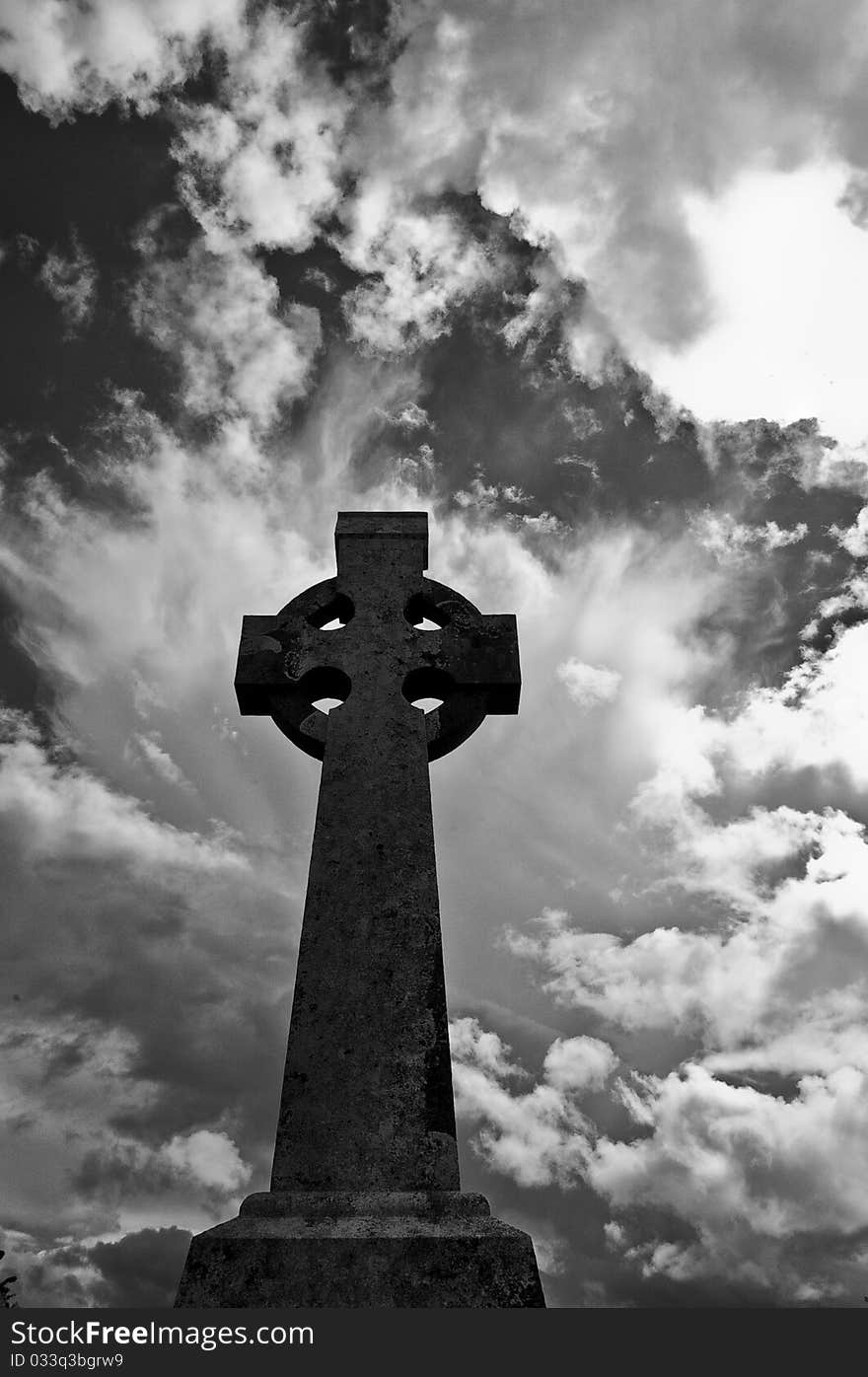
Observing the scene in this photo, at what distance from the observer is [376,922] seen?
190 inches

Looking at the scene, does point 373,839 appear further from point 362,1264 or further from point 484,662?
point 362,1264

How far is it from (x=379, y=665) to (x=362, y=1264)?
10.5ft

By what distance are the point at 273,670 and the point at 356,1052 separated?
8.09ft

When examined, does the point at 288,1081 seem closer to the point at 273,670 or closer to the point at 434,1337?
the point at 434,1337

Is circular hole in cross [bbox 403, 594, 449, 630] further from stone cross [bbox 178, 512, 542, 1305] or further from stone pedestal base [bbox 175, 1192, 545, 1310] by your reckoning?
stone pedestal base [bbox 175, 1192, 545, 1310]

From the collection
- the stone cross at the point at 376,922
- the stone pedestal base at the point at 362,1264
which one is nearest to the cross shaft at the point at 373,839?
the stone cross at the point at 376,922

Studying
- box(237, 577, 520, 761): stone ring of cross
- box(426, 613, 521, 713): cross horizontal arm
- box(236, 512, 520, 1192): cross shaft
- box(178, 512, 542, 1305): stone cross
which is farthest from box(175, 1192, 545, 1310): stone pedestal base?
box(426, 613, 521, 713): cross horizontal arm

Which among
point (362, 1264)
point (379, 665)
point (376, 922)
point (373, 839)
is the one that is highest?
point (379, 665)

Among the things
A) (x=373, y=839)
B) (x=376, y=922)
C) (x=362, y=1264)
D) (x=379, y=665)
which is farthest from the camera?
(x=379, y=665)

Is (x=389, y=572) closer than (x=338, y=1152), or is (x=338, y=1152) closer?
(x=338, y=1152)

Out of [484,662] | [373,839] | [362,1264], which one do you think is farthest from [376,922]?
[484,662]

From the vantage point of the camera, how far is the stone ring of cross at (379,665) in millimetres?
5809

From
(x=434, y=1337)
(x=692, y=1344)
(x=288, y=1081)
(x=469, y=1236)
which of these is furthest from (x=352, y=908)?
(x=692, y=1344)

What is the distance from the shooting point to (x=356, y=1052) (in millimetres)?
4438
